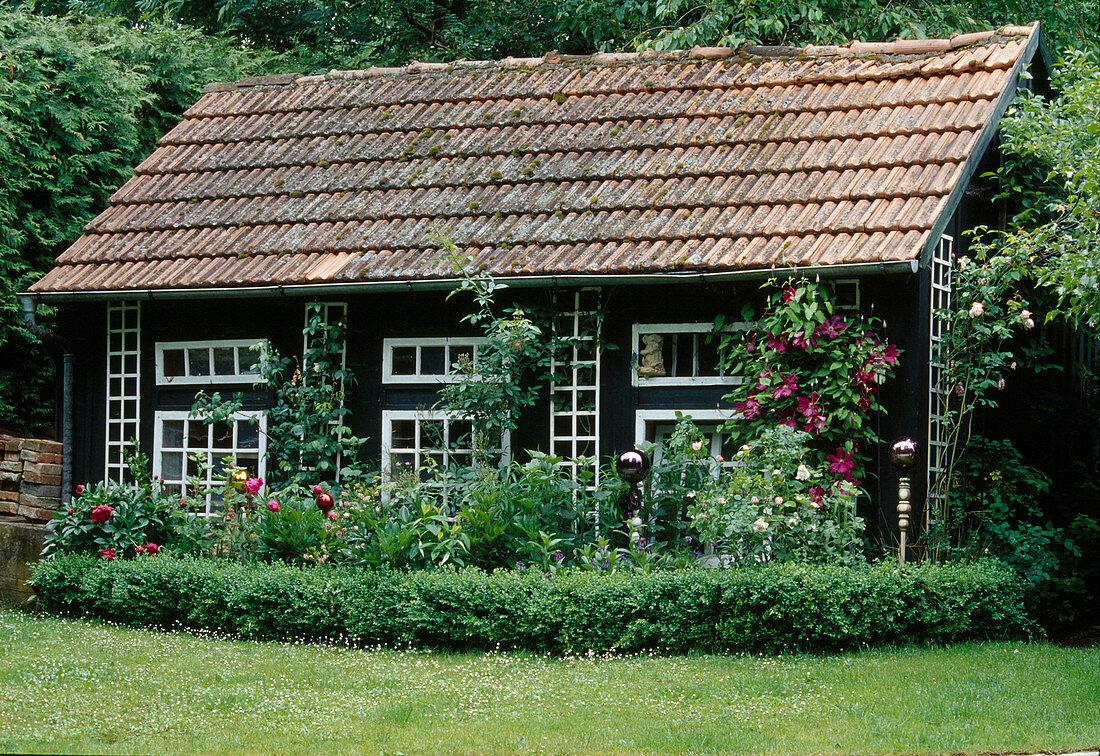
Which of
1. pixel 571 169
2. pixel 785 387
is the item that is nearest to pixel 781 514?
pixel 785 387

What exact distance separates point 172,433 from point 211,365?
2.66 feet

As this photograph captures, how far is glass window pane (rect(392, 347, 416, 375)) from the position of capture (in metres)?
11.5

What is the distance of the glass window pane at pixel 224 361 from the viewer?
1210 centimetres

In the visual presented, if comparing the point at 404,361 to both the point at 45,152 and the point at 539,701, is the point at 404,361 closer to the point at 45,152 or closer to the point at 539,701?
the point at 539,701

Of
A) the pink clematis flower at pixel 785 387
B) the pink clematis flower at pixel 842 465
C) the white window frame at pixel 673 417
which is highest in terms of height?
the pink clematis flower at pixel 785 387

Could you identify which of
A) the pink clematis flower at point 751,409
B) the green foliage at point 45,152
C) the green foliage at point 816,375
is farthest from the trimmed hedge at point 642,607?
the green foliage at point 45,152

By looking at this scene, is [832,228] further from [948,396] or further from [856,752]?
[856,752]

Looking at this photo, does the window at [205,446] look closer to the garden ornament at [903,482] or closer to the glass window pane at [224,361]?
the glass window pane at [224,361]

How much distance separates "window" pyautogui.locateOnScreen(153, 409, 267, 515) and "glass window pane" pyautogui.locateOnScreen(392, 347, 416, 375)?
1.42 meters

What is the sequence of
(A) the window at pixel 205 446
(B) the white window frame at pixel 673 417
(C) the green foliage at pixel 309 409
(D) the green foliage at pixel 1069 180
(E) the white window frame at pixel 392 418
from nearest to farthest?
(D) the green foliage at pixel 1069 180 < (B) the white window frame at pixel 673 417 < (E) the white window frame at pixel 392 418 < (C) the green foliage at pixel 309 409 < (A) the window at pixel 205 446

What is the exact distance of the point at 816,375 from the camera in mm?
9820

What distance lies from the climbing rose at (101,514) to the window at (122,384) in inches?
56.0

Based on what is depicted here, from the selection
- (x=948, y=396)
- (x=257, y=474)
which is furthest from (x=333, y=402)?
(x=948, y=396)

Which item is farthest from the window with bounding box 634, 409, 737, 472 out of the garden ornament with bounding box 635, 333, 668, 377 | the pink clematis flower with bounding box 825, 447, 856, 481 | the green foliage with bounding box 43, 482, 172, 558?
the green foliage with bounding box 43, 482, 172, 558
